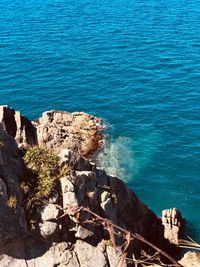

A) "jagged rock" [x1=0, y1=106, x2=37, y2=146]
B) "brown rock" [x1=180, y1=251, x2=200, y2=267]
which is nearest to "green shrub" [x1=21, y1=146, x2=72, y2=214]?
"brown rock" [x1=180, y1=251, x2=200, y2=267]

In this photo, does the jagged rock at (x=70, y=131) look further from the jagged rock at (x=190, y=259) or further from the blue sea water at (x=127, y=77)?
the jagged rock at (x=190, y=259)

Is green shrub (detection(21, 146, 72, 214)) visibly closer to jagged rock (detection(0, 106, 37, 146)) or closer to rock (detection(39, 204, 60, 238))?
rock (detection(39, 204, 60, 238))

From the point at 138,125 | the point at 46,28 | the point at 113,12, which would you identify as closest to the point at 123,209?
the point at 138,125

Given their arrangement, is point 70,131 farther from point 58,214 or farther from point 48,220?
point 48,220

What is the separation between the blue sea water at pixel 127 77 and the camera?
49.5 metres

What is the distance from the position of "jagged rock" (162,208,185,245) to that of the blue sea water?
289 centimetres

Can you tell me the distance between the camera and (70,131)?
53969mm

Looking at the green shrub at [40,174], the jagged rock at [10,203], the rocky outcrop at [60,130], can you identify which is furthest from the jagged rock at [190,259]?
the rocky outcrop at [60,130]

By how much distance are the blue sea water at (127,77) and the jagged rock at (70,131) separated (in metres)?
2.36

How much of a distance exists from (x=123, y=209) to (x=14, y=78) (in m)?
43.5

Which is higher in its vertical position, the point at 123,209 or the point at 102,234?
the point at 123,209

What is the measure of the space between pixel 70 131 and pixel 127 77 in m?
19.8

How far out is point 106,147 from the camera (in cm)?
5366

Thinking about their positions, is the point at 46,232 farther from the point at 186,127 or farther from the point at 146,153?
the point at 186,127
